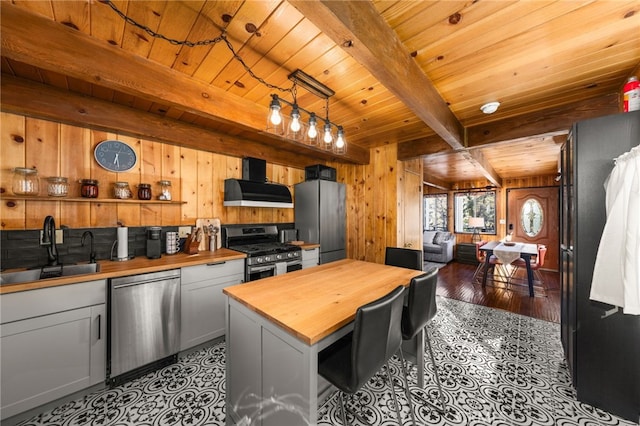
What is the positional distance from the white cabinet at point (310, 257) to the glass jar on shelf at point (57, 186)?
2.52 m

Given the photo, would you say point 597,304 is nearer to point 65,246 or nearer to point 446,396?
point 446,396

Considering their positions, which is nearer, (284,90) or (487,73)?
(487,73)

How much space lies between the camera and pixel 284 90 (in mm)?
2014

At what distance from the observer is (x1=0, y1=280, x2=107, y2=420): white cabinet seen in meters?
1.47

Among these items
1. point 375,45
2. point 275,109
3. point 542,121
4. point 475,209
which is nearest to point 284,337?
point 275,109

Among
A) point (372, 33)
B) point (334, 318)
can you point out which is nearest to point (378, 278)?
point (334, 318)

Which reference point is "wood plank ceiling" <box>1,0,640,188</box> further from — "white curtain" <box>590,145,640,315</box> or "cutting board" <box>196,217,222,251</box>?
"cutting board" <box>196,217,222,251</box>

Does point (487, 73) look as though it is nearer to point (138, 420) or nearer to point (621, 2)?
point (621, 2)

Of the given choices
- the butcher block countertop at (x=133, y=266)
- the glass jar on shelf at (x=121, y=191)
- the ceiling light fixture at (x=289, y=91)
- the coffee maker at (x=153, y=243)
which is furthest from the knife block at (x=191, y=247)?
the ceiling light fixture at (x=289, y=91)

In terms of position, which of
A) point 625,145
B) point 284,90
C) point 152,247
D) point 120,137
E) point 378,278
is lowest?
point 378,278

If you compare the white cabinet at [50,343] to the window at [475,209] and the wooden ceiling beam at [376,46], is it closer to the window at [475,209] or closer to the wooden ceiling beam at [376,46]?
the wooden ceiling beam at [376,46]

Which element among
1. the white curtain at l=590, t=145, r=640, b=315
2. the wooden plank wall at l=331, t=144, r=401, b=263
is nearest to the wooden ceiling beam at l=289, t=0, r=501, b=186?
the white curtain at l=590, t=145, r=640, b=315

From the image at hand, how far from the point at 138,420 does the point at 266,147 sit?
313 centimetres

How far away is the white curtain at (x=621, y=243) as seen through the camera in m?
1.31
